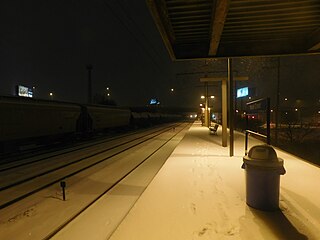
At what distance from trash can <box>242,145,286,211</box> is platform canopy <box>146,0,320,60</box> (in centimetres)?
248

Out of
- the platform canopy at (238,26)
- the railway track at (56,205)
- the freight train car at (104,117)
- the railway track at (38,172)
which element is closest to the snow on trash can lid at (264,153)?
the platform canopy at (238,26)

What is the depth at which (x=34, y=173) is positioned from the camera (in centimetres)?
1058

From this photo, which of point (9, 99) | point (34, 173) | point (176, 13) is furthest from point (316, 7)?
point (9, 99)

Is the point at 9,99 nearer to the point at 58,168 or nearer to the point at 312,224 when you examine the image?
the point at 58,168

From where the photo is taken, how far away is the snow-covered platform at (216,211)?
153 inches

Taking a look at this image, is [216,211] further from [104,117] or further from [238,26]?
[104,117]

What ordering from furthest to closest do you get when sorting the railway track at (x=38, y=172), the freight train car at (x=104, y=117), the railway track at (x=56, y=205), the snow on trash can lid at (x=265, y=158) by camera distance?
the freight train car at (x=104, y=117)
the railway track at (x=38, y=172)
the railway track at (x=56, y=205)
the snow on trash can lid at (x=265, y=158)

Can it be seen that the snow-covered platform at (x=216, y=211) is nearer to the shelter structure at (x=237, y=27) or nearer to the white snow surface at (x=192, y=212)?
the white snow surface at (x=192, y=212)

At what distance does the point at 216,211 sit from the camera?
15.4 ft

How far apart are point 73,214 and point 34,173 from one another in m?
5.28

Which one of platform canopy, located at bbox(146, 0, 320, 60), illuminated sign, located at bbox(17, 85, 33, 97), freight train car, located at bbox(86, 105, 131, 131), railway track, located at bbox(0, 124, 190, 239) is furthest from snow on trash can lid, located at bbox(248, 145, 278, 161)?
illuminated sign, located at bbox(17, 85, 33, 97)

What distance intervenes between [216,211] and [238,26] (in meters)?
4.23

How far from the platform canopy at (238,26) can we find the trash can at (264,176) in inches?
97.8

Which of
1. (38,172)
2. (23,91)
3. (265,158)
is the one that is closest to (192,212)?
(265,158)
